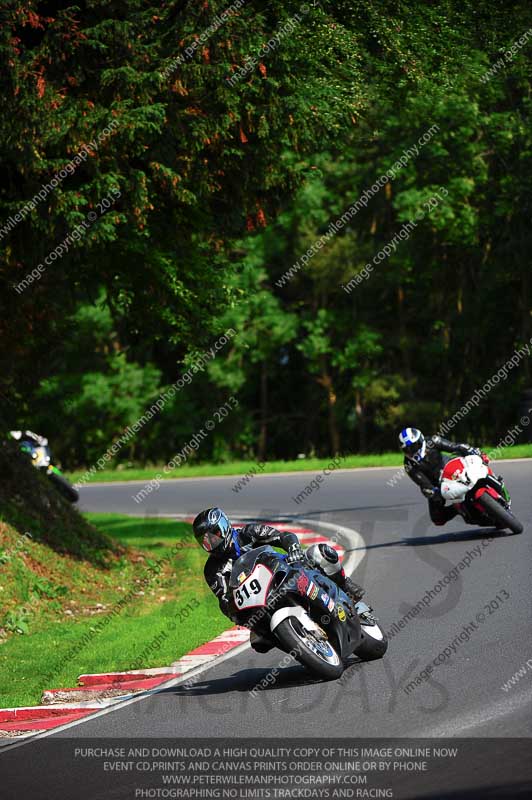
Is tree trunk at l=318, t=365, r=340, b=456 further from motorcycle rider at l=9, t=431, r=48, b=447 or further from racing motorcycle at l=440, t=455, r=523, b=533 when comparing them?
racing motorcycle at l=440, t=455, r=523, b=533

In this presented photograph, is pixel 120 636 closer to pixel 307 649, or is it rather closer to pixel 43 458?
pixel 307 649

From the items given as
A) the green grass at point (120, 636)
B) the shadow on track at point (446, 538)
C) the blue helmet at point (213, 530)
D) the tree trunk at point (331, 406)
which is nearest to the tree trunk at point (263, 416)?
the tree trunk at point (331, 406)

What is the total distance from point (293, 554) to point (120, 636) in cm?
400

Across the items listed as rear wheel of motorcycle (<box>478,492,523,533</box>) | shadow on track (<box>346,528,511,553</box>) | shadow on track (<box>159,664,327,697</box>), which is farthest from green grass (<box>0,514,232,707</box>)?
rear wheel of motorcycle (<box>478,492,523,533</box>)

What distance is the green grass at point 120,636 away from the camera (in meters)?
10.2

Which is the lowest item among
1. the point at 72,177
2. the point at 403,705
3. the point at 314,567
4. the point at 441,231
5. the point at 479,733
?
the point at 441,231

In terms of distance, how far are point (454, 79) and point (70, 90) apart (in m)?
5.94

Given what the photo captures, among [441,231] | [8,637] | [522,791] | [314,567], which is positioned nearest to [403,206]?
[441,231]

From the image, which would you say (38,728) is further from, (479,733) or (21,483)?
(21,483)

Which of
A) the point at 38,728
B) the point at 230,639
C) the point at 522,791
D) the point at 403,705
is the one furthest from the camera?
the point at 230,639

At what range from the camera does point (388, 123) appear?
4112 cm

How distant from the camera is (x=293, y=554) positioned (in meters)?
8.42

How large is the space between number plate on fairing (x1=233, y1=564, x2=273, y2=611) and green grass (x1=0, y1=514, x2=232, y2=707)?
2.03 metres

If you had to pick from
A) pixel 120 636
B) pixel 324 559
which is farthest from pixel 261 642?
pixel 120 636
